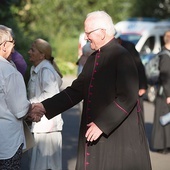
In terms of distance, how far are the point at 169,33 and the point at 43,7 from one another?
2543cm

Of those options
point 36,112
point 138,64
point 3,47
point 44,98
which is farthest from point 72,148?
point 3,47

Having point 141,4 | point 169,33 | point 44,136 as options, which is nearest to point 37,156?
point 44,136

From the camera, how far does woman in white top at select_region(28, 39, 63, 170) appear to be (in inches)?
297

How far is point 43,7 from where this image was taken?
34.8 meters

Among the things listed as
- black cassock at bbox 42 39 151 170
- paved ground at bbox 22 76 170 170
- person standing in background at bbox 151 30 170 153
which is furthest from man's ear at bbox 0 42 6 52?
person standing in background at bbox 151 30 170 153

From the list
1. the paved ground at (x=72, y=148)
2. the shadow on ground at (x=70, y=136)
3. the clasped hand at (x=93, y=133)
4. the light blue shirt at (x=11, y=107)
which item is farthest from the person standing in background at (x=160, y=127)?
the light blue shirt at (x=11, y=107)

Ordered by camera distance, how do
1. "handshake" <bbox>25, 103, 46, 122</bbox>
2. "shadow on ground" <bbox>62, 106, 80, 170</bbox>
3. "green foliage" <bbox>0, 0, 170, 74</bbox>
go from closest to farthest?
"handshake" <bbox>25, 103, 46, 122</bbox> < "shadow on ground" <bbox>62, 106, 80, 170</bbox> < "green foliage" <bbox>0, 0, 170, 74</bbox>

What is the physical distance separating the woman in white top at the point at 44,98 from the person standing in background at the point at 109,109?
206 cm

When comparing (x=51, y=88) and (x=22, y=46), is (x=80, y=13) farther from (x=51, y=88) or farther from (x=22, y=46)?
(x=51, y=88)

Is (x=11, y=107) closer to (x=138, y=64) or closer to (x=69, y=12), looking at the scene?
(x=138, y=64)

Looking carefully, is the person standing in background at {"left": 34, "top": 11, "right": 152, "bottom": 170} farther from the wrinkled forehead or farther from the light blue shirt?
the light blue shirt

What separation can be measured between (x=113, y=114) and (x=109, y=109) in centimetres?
6

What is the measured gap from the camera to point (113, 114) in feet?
17.0

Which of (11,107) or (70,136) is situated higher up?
(11,107)
